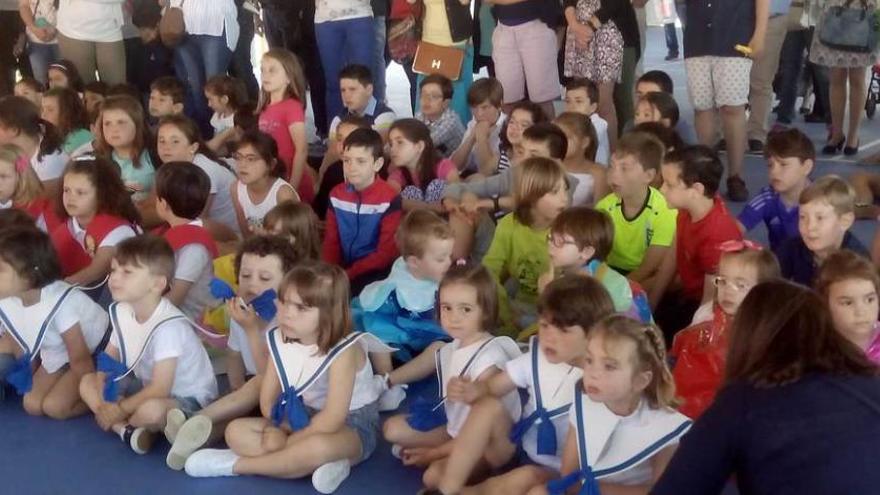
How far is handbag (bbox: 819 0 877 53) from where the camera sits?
5.98 metres

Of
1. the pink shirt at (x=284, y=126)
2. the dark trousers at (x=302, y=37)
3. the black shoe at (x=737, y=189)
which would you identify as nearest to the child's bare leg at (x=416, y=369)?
the pink shirt at (x=284, y=126)

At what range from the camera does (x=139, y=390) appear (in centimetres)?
318

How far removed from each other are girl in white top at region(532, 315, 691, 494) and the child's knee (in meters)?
1.70

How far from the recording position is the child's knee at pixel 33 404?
3.26m

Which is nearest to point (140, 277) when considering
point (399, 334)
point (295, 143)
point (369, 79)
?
point (399, 334)

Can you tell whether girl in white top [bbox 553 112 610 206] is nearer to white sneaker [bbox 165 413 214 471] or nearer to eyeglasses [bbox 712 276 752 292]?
eyeglasses [bbox 712 276 752 292]

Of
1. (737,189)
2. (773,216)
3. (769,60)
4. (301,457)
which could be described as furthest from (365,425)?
(769,60)

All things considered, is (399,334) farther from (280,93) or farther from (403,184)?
(280,93)

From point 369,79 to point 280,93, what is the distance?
1.53 feet

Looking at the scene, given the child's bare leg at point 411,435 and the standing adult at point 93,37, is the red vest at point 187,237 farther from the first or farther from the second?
the standing adult at point 93,37

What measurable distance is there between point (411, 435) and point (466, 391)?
304 millimetres

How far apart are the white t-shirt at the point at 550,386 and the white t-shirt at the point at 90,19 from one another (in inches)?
171

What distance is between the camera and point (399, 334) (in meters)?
3.51

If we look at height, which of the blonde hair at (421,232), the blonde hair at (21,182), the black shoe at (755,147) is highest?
the blonde hair at (421,232)
